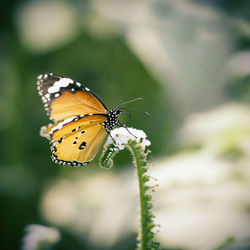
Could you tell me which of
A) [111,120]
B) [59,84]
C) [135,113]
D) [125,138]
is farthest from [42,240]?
[135,113]

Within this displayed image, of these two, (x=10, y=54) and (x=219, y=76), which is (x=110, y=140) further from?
(x=10, y=54)

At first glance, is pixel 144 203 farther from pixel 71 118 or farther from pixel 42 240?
pixel 71 118

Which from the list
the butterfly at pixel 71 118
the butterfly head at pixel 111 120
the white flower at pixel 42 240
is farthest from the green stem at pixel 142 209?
the butterfly head at pixel 111 120

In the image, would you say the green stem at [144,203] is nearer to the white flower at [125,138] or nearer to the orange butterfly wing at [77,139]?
the white flower at [125,138]

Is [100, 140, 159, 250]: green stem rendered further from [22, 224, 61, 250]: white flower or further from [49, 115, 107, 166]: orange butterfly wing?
[49, 115, 107, 166]: orange butterfly wing

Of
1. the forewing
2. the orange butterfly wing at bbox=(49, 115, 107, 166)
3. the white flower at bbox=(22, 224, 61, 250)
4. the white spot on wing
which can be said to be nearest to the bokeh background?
the orange butterfly wing at bbox=(49, 115, 107, 166)
